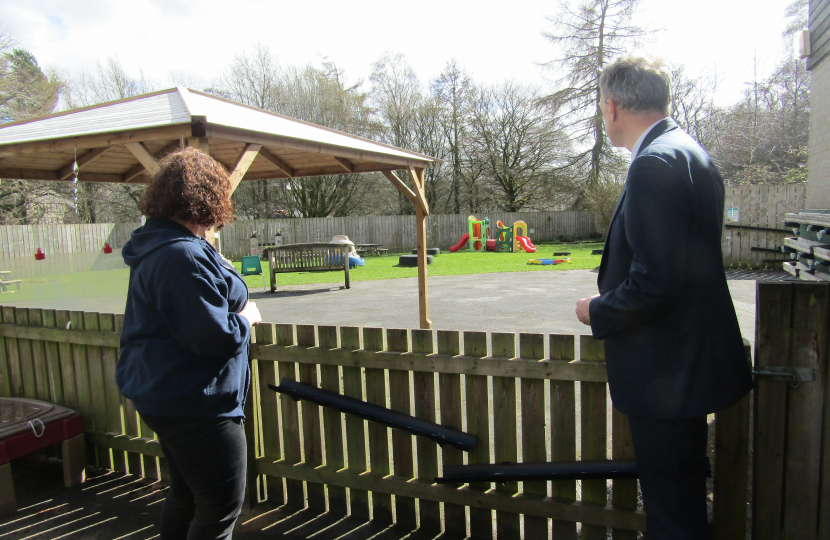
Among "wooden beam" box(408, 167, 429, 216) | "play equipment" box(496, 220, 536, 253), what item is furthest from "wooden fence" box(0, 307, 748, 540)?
"play equipment" box(496, 220, 536, 253)

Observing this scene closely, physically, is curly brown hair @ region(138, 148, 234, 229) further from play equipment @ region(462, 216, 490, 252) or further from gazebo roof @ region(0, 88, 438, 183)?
play equipment @ region(462, 216, 490, 252)

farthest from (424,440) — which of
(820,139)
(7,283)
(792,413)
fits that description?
(820,139)

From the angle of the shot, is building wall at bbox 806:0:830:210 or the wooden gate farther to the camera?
Result: building wall at bbox 806:0:830:210

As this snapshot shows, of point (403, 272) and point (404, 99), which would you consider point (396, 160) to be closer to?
point (403, 272)

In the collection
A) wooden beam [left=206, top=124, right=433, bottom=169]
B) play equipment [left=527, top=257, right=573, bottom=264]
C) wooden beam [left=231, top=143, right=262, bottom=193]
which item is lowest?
play equipment [left=527, top=257, right=573, bottom=264]

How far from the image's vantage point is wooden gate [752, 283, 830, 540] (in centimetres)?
200

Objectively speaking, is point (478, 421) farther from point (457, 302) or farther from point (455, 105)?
point (455, 105)

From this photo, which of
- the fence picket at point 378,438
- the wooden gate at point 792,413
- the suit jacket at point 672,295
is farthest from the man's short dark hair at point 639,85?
the fence picket at point 378,438

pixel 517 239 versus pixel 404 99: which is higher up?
pixel 404 99

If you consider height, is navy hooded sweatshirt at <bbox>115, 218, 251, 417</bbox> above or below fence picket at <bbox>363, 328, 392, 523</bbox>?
above

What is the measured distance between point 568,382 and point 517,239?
2265 centimetres

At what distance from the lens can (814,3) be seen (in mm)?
9367

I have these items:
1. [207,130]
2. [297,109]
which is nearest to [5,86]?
[297,109]

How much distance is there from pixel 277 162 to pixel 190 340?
6061 mm
